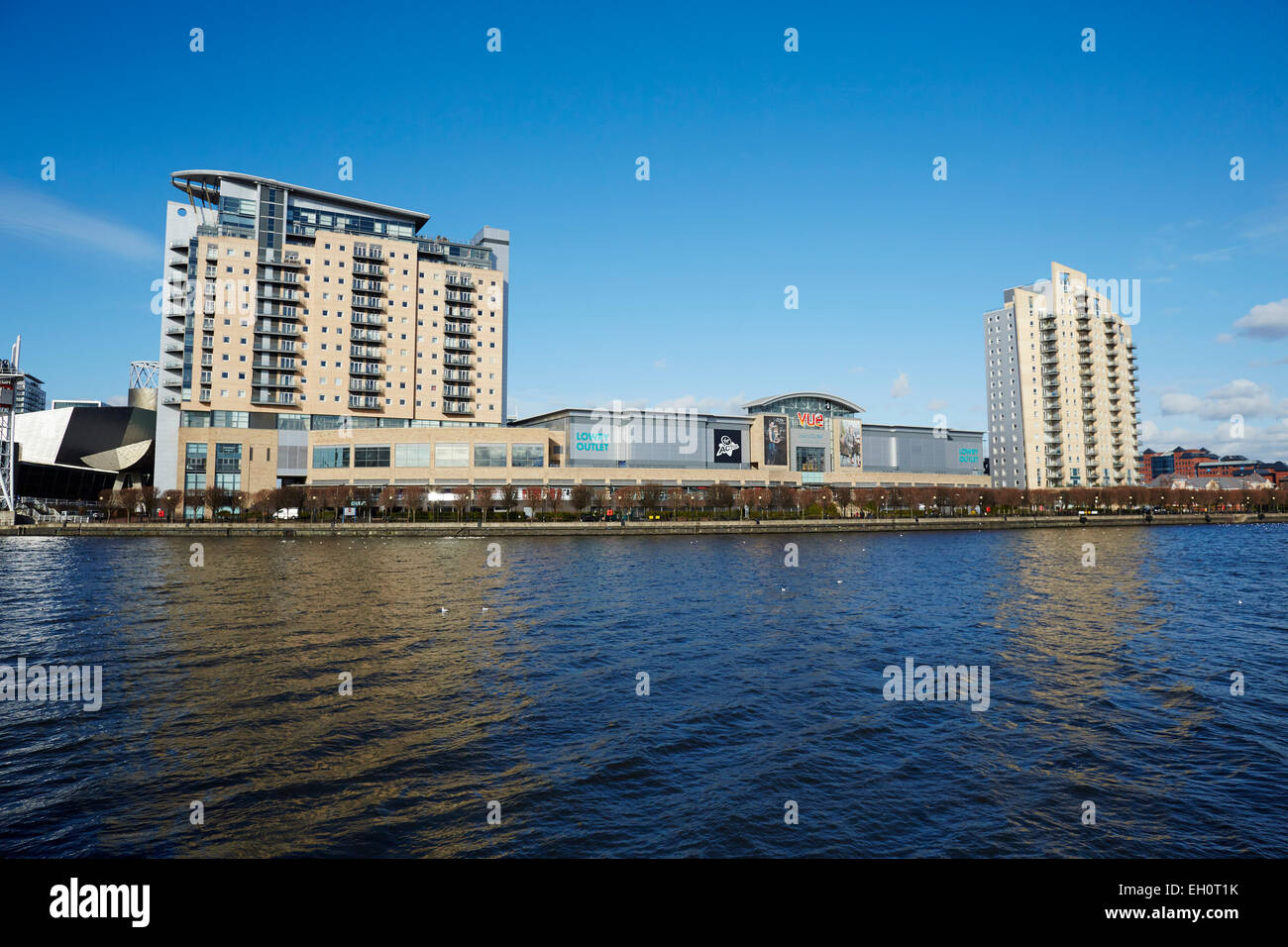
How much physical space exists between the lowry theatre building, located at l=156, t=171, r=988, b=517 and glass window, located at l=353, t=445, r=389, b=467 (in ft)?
0.79

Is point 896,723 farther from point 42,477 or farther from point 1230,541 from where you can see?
point 42,477

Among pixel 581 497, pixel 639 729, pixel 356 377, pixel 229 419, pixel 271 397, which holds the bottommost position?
pixel 639 729

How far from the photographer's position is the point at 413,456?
123m

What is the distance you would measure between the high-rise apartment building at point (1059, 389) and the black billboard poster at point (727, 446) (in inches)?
3134

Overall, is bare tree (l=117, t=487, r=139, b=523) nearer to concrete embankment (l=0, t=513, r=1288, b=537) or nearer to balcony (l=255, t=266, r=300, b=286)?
concrete embankment (l=0, t=513, r=1288, b=537)

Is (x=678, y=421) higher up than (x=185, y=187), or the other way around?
(x=185, y=187)

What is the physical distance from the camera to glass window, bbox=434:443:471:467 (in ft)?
403

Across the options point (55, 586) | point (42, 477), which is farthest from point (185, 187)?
point (55, 586)

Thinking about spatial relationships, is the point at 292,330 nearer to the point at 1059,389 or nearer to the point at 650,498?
the point at 650,498

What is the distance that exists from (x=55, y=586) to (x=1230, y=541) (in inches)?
4562

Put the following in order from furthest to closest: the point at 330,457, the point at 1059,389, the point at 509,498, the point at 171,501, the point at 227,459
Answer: the point at 1059,389
the point at 330,457
the point at 227,459
the point at 509,498
the point at 171,501

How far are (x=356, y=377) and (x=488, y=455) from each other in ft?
102

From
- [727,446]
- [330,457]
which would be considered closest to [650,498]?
[727,446]
